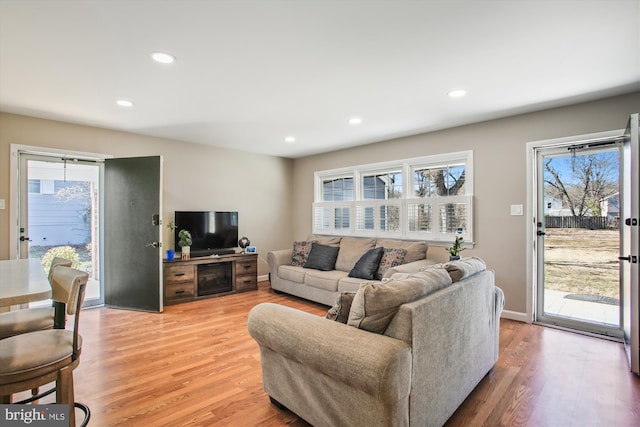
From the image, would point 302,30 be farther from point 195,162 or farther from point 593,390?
point 195,162

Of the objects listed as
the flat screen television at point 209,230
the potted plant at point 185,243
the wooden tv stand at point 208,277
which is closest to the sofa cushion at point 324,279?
the wooden tv stand at point 208,277

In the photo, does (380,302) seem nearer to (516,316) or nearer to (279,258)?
(516,316)

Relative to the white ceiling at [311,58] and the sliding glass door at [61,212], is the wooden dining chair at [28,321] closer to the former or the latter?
the white ceiling at [311,58]

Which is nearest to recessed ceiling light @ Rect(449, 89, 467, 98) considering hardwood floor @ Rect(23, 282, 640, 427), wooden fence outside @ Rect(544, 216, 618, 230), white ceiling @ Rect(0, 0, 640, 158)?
white ceiling @ Rect(0, 0, 640, 158)

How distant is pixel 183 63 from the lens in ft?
8.21

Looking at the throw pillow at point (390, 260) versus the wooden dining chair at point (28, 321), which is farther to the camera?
the throw pillow at point (390, 260)

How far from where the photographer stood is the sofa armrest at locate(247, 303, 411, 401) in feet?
4.59

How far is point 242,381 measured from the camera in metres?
2.42

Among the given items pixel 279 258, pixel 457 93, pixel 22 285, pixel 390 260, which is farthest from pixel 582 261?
pixel 22 285

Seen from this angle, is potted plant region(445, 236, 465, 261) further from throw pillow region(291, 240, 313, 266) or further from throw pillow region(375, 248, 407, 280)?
throw pillow region(291, 240, 313, 266)

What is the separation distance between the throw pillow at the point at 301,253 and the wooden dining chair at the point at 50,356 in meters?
3.47

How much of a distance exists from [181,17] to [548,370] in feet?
12.0

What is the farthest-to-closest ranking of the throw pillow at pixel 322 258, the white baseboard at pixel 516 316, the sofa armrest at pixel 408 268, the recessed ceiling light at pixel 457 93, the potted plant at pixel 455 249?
the throw pillow at pixel 322 258
the potted plant at pixel 455 249
the white baseboard at pixel 516 316
the sofa armrest at pixel 408 268
the recessed ceiling light at pixel 457 93

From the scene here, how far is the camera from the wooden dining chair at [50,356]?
4.66 ft
